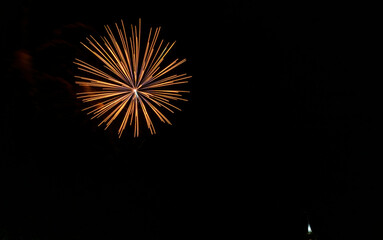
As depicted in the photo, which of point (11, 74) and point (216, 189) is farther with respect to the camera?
point (216, 189)

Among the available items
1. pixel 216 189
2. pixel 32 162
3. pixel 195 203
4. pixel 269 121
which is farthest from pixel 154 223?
pixel 269 121

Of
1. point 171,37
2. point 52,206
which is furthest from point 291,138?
point 52,206

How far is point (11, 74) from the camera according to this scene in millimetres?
4355

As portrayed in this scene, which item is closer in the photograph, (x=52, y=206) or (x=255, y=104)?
(x=52, y=206)

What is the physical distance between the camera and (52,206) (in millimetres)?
4520

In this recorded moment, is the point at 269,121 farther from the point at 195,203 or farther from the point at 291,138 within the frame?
the point at 195,203

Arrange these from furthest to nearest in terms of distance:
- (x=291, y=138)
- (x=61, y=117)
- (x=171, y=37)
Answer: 1. (x=291, y=138)
2. (x=171, y=37)
3. (x=61, y=117)

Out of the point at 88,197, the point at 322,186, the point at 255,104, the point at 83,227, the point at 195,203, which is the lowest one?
the point at 83,227

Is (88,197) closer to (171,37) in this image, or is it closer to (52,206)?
(52,206)

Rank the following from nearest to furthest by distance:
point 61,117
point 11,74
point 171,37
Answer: point 11,74 < point 61,117 < point 171,37

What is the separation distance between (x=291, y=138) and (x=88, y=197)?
12.2ft

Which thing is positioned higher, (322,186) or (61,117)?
(322,186)

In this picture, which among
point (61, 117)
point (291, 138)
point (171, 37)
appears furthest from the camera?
point (291, 138)

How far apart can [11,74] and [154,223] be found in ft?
10.2
